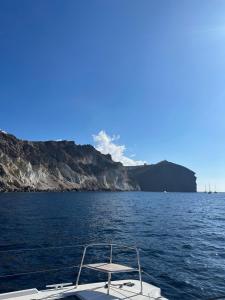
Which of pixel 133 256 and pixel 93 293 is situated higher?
pixel 93 293

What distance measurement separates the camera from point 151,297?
440 inches

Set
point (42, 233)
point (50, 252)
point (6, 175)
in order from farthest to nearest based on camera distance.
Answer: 1. point (6, 175)
2. point (42, 233)
3. point (50, 252)

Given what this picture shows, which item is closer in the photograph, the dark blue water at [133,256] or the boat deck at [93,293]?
the boat deck at [93,293]

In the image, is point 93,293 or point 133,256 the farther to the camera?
point 133,256

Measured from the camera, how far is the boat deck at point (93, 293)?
11664 millimetres

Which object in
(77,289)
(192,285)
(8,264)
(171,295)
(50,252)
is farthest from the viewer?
(50,252)

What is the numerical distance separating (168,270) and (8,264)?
12.2 meters

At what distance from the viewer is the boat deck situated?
1166cm

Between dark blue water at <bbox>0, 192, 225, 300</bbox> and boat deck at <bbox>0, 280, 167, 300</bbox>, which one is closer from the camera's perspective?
boat deck at <bbox>0, 280, 167, 300</bbox>

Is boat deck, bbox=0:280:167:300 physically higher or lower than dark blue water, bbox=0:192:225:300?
higher

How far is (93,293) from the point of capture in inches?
477

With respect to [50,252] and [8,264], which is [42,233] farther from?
[8,264]

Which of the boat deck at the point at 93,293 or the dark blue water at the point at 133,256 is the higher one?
the boat deck at the point at 93,293

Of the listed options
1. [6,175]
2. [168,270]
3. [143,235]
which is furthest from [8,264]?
[6,175]
